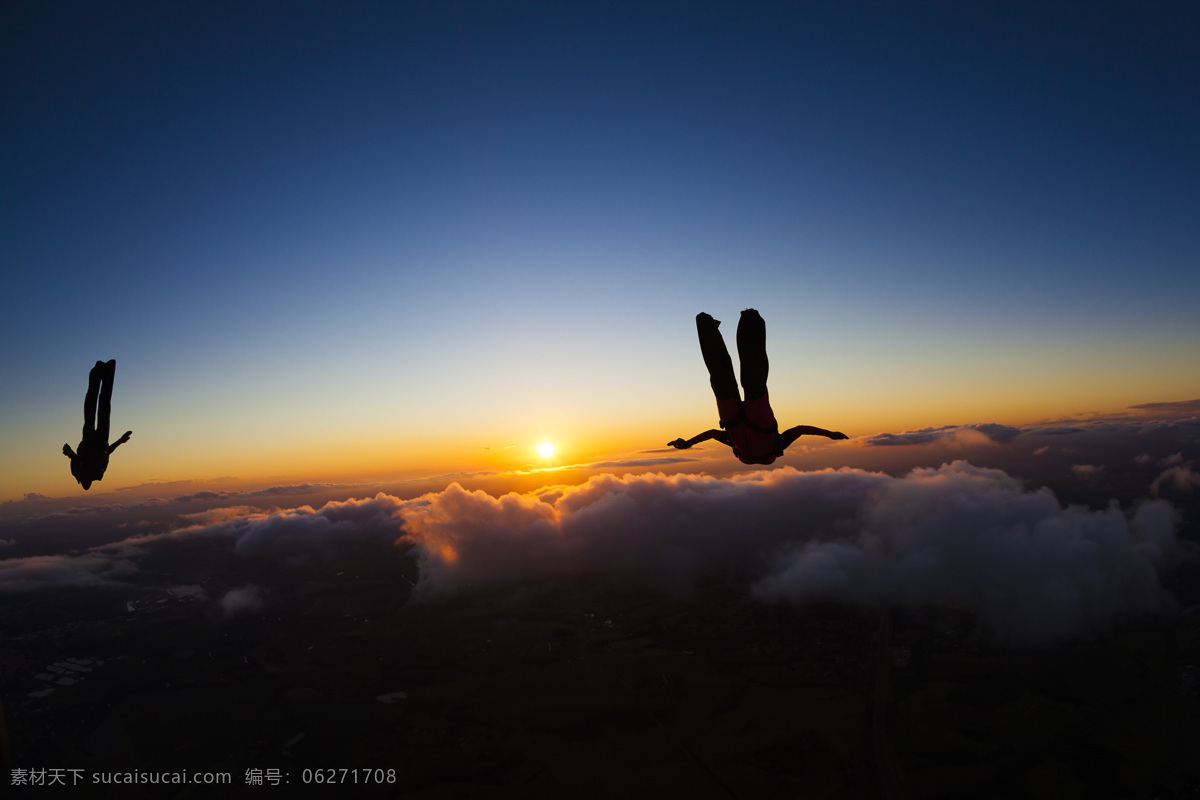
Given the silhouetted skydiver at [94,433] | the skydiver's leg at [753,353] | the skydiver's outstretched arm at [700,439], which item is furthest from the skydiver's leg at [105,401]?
the skydiver's leg at [753,353]

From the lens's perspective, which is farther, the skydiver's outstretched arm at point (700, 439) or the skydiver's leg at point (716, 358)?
the skydiver's outstretched arm at point (700, 439)

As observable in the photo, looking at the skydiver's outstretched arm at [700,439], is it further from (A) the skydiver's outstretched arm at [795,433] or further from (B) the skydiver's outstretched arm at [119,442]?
(B) the skydiver's outstretched arm at [119,442]

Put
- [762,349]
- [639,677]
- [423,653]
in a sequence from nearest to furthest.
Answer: [762,349], [639,677], [423,653]

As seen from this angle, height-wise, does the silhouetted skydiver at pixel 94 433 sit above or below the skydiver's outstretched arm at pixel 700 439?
above

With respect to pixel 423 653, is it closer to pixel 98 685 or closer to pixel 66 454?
pixel 98 685

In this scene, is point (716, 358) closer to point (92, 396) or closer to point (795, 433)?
point (795, 433)

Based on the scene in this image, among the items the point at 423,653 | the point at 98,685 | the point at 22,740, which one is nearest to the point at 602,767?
the point at 423,653
